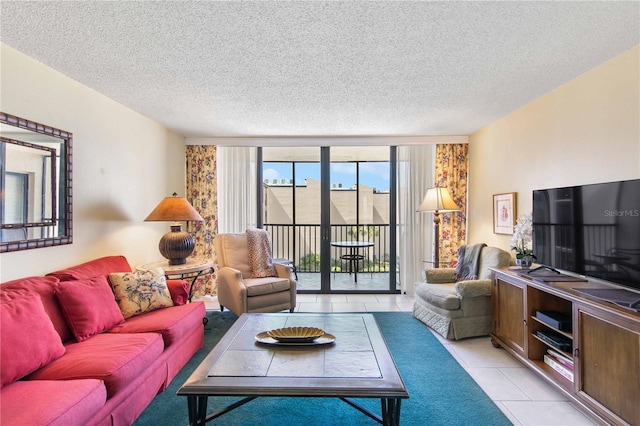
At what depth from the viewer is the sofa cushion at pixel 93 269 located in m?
2.39

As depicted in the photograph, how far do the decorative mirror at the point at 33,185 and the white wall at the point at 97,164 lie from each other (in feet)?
0.26

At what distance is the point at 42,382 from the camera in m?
1.60

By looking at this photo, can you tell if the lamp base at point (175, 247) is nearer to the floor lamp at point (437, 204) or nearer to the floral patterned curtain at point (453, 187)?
the floor lamp at point (437, 204)

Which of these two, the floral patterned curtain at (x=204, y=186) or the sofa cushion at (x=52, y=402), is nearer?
the sofa cushion at (x=52, y=402)

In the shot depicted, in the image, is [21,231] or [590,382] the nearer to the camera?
[590,382]

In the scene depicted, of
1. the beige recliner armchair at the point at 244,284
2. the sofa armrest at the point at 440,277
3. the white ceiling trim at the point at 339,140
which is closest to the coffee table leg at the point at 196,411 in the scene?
the beige recliner armchair at the point at 244,284

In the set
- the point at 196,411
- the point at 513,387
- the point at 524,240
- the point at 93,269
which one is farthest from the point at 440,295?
the point at 93,269

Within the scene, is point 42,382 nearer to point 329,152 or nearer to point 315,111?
point 315,111

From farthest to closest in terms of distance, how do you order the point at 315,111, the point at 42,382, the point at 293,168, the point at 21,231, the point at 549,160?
the point at 293,168, the point at 315,111, the point at 549,160, the point at 21,231, the point at 42,382

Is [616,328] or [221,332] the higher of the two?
[616,328]

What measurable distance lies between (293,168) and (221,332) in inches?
127

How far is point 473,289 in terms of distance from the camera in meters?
3.23

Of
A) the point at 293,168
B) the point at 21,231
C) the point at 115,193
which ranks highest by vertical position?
the point at 293,168

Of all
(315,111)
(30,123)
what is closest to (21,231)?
(30,123)
